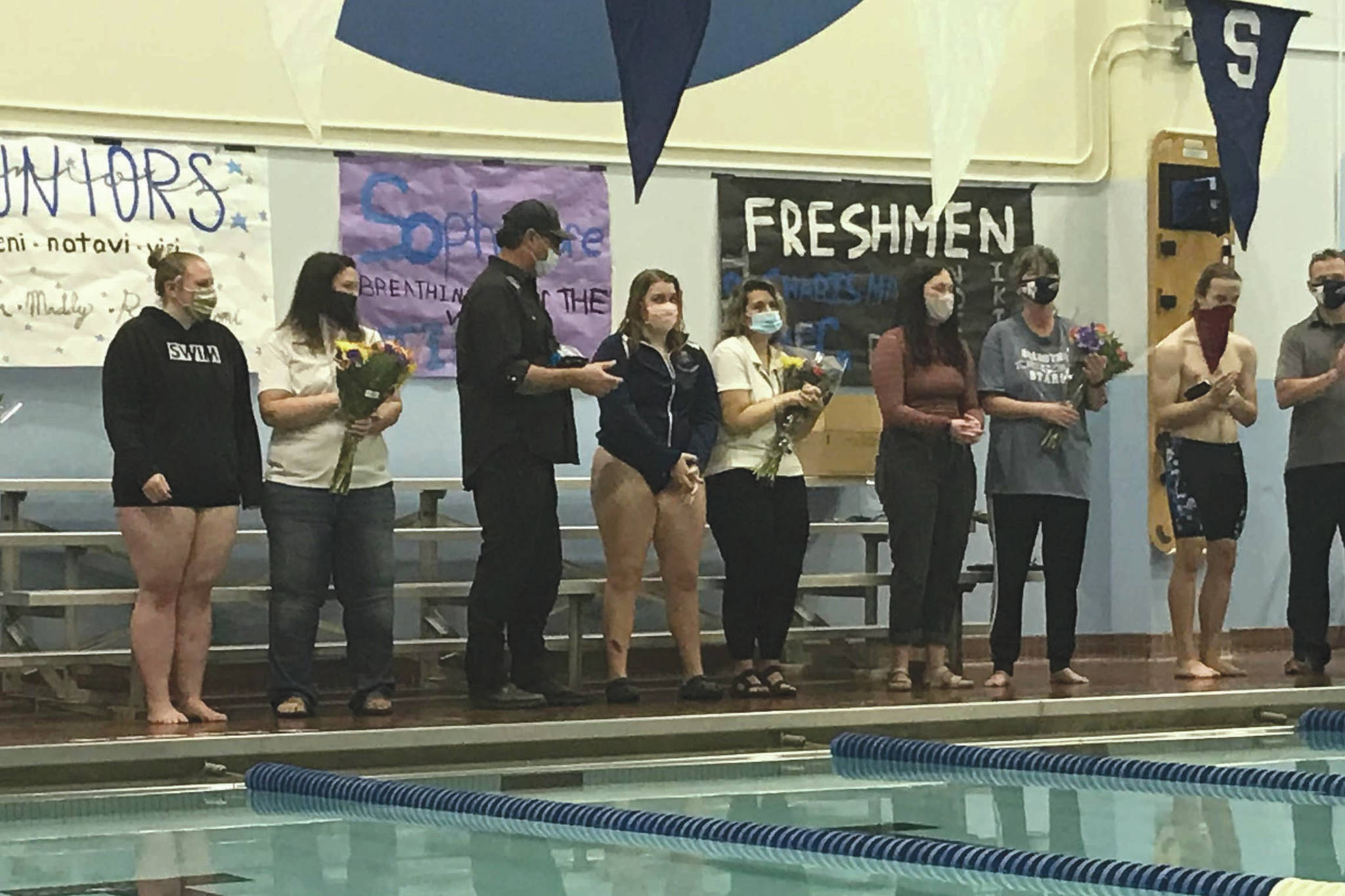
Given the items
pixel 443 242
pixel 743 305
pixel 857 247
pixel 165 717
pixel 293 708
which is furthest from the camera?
pixel 857 247

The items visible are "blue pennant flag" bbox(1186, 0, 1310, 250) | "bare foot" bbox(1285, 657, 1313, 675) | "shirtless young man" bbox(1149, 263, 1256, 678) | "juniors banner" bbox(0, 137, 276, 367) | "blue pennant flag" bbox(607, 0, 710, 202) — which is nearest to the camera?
"blue pennant flag" bbox(607, 0, 710, 202)

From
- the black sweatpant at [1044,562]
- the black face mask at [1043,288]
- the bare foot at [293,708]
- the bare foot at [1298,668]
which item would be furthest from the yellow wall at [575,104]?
the bare foot at [1298,668]

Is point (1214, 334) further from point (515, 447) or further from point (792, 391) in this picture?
point (515, 447)

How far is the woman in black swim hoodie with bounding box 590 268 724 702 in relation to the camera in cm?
795

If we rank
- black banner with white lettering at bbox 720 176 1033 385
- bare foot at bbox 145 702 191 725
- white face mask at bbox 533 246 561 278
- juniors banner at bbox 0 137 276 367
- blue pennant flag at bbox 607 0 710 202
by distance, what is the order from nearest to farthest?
blue pennant flag at bbox 607 0 710 202 → bare foot at bbox 145 702 191 725 → white face mask at bbox 533 246 561 278 → juniors banner at bbox 0 137 276 367 → black banner with white lettering at bbox 720 176 1033 385

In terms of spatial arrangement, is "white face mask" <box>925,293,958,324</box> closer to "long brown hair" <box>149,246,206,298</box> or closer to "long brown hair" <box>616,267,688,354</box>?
"long brown hair" <box>616,267,688,354</box>

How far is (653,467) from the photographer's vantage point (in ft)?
26.0

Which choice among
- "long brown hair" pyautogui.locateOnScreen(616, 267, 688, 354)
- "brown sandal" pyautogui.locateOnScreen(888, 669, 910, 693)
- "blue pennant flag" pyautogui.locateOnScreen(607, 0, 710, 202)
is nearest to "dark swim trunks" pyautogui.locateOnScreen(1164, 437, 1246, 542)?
"brown sandal" pyautogui.locateOnScreen(888, 669, 910, 693)

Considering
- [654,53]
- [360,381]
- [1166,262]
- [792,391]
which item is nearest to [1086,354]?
[792,391]

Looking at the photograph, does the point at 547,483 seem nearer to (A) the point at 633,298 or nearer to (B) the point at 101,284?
(A) the point at 633,298

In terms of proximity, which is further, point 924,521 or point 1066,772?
point 924,521

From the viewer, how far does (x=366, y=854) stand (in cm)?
502

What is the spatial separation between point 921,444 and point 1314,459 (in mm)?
1782

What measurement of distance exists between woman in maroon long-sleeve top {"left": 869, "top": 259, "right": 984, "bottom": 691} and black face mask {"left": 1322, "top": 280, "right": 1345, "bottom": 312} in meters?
1.54
